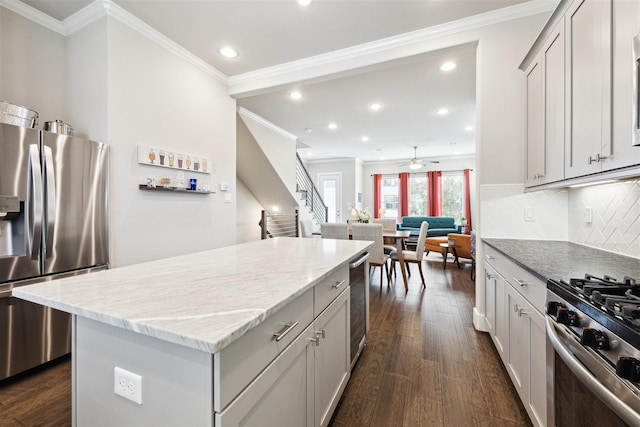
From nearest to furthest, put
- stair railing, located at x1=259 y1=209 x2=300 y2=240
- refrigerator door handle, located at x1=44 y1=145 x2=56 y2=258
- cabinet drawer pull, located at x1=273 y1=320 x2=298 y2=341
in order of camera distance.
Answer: cabinet drawer pull, located at x1=273 y1=320 x2=298 y2=341 → refrigerator door handle, located at x1=44 y1=145 x2=56 y2=258 → stair railing, located at x1=259 y1=209 x2=300 y2=240

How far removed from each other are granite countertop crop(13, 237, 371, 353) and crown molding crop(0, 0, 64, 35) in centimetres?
262

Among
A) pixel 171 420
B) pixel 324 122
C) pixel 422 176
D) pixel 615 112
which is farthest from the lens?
pixel 422 176

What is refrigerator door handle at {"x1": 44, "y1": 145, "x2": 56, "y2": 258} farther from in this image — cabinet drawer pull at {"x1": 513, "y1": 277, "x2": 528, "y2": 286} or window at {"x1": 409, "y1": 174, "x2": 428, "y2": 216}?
window at {"x1": 409, "y1": 174, "x2": 428, "y2": 216}

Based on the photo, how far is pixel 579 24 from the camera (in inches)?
58.2

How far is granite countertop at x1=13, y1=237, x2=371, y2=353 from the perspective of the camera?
0.68m

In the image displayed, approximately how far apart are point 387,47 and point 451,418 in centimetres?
309

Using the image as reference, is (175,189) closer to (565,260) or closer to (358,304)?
(358,304)

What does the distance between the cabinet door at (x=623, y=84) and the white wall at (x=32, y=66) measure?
3800mm

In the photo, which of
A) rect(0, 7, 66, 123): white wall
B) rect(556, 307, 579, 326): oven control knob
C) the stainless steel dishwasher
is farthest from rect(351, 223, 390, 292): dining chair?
Answer: rect(0, 7, 66, 123): white wall

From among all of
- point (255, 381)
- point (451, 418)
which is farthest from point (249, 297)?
point (451, 418)

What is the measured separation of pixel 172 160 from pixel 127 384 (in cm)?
251

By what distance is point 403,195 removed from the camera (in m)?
9.03

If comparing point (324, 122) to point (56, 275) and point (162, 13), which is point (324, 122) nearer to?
point (162, 13)

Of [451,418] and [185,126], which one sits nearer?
[451,418]
